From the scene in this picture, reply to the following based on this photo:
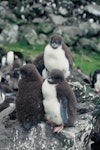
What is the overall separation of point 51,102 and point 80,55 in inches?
670

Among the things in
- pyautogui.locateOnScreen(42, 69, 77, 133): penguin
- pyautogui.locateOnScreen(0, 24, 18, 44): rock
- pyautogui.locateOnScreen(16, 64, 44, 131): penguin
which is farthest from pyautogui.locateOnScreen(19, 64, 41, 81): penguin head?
pyautogui.locateOnScreen(0, 24, 18, 44): rock

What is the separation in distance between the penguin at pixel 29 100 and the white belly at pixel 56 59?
194cm

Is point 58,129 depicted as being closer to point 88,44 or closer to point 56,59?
point 56,59

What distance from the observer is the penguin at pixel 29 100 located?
845 centimetres

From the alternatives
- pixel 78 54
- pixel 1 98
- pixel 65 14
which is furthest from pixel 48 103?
pixel 65 14

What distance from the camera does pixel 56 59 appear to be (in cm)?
1053

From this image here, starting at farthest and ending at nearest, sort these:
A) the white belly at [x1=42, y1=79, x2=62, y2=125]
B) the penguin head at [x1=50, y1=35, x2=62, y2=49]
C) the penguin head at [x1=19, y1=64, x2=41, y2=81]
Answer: the penguin head at [x1=50, y1=35, x2=62, y2=49] < the penguin head at [x1=19, y1=64, x2=41, y2=81] < the white belly at [x1=42, y1=79, x2=62, y2=125]

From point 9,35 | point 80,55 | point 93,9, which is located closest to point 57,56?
point 80,55

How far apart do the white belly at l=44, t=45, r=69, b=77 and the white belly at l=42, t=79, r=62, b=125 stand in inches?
83.9

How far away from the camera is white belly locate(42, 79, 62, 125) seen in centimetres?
835

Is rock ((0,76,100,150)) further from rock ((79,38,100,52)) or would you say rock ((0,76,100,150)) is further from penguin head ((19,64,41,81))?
rock ((79,38,100,52))

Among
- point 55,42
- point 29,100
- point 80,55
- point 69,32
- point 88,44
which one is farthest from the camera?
point 69,32

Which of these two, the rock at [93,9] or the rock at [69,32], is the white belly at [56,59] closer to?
the rock at [69,32]

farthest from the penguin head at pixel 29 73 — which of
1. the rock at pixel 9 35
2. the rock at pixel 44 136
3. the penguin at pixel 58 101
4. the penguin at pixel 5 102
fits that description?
the rock at pixel 9 35
